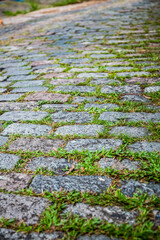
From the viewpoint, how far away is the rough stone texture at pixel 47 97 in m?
2.41

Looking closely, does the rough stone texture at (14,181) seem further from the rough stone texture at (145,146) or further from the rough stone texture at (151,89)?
the rough stone texture at (151,89)

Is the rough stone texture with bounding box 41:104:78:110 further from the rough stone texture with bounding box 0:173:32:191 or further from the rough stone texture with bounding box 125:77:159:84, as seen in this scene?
the rough stone texture with bounding box 0:173:32:191

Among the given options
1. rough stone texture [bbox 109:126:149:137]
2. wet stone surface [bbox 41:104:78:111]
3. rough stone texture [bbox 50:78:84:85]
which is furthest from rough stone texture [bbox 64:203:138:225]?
rough stone texture [bbox 50:78:84:85]

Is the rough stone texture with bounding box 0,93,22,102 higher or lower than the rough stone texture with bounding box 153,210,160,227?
higher

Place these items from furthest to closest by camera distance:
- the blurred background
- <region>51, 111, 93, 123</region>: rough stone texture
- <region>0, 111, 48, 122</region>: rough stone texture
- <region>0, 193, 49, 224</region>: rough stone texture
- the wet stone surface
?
the blurred background < the wet stone surface < <region>0, 111, 48, 122</region>: rough stone texture < <region>51, 111, 93, 123</region>: rough stone texture < <region>0, 193, 49, 224</region>: rough stone texture

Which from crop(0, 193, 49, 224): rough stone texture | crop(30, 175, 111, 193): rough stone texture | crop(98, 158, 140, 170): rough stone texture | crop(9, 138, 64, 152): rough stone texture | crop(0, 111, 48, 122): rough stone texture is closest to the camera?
crop(0, 193, 49, 224): rough stone texture

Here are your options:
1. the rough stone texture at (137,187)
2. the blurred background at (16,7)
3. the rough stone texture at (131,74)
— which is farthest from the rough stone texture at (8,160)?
the blurred background at (16,7)

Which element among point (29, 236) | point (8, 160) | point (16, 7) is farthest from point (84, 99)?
point (16, 7)

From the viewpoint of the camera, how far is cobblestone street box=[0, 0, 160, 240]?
1.09 meters

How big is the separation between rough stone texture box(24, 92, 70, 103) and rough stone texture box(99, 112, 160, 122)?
55 cm

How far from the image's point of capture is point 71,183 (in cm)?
132

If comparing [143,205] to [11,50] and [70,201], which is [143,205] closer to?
[70,201]

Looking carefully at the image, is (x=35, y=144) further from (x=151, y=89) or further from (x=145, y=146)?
(x=151, y=89)

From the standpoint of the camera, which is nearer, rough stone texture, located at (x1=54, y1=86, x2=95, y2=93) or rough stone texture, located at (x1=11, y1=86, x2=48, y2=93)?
rough stone texture, located at (x1=54, y1=86, x2=95, y2=93)
